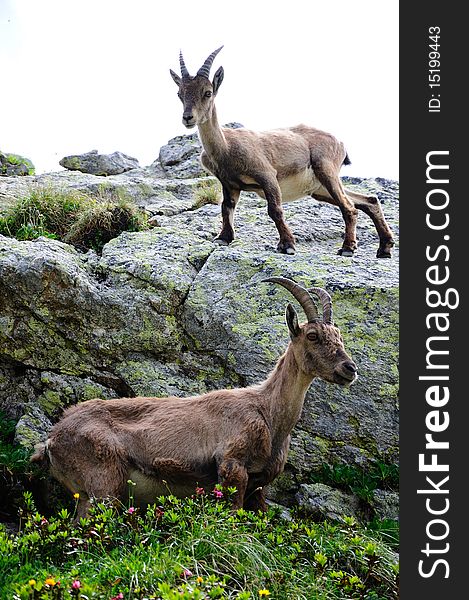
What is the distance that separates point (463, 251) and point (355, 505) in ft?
10.2

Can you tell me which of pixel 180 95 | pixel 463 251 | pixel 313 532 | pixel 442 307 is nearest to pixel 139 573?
pixel 313 532

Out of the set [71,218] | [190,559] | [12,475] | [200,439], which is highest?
[71,218]

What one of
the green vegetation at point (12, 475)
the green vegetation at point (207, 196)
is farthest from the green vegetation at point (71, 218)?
the green vegetation at point (12, 475)

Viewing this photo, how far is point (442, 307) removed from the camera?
5.93 meters

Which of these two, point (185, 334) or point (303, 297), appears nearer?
point (303, 297)

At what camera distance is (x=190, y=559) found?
528cm

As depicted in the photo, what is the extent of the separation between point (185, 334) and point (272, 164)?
292 cm

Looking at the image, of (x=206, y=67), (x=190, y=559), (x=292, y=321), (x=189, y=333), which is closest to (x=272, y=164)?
(x=206, y=67)

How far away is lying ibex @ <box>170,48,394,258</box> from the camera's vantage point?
33.4 feet

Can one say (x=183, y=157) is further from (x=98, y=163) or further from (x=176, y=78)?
(x=176, y=78)

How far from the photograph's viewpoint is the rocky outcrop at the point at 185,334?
829 cm

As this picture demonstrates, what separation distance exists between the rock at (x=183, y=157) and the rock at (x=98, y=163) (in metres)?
0.84

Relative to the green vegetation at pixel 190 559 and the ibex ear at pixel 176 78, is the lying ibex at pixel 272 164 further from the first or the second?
the green vegetation at pixel 190 559

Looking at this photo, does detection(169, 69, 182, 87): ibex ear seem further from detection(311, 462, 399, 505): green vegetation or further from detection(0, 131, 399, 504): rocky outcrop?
detection(311, 462, 399, 505): green vegetation
